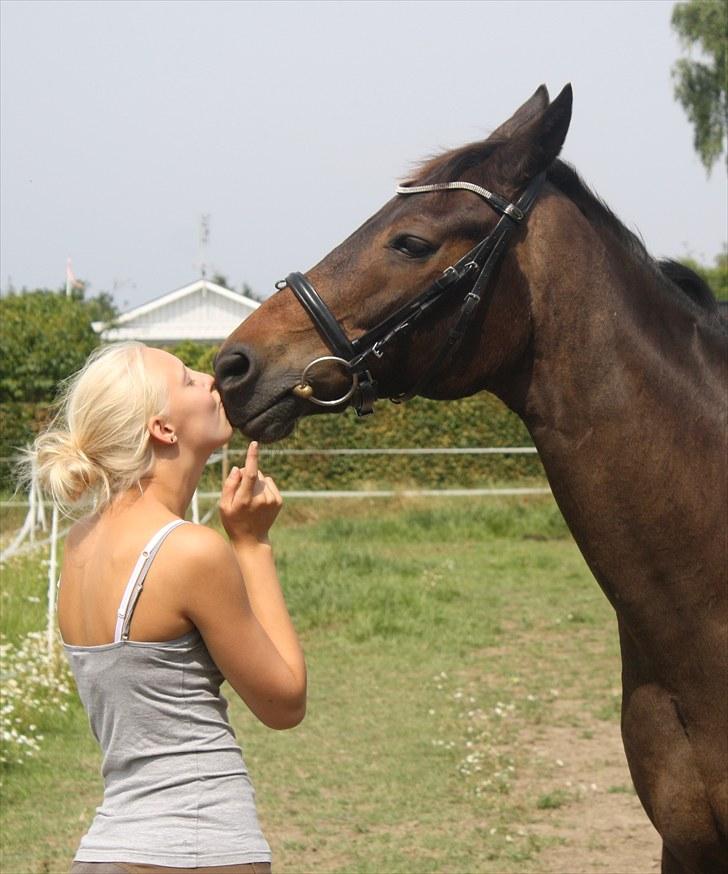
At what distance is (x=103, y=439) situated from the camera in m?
2.11

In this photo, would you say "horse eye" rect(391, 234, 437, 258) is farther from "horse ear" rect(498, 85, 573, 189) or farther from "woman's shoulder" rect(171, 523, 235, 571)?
"woman's shoulder" rect(171, 523, 235, 571)

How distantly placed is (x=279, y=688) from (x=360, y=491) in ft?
48.3

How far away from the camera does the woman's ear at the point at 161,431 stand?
2.13m

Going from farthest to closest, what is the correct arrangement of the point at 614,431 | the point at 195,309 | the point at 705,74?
1. the point at 195,309
2. the point at 705,74
3. the point at 614,431

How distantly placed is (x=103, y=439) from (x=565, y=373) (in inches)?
40.9

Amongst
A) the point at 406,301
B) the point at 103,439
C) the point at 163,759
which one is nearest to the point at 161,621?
the point at 163,759

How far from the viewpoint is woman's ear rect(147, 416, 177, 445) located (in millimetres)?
2131

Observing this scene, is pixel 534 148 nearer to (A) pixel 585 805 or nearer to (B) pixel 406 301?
(B) pixel 406 301

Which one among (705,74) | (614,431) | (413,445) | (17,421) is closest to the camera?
(614,431)

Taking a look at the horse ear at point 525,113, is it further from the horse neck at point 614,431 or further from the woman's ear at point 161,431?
the woman's ear at point 161,431

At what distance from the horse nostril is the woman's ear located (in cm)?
39

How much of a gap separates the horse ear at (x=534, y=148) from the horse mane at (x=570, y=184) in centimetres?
5

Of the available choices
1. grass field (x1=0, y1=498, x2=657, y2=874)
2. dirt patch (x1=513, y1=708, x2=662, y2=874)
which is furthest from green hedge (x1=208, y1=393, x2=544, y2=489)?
dirt patch (x1=513, y1=708, x2=662, y2=874)

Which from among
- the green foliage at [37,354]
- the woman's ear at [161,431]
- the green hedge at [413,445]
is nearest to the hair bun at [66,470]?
the woman's ear at [161,431]
